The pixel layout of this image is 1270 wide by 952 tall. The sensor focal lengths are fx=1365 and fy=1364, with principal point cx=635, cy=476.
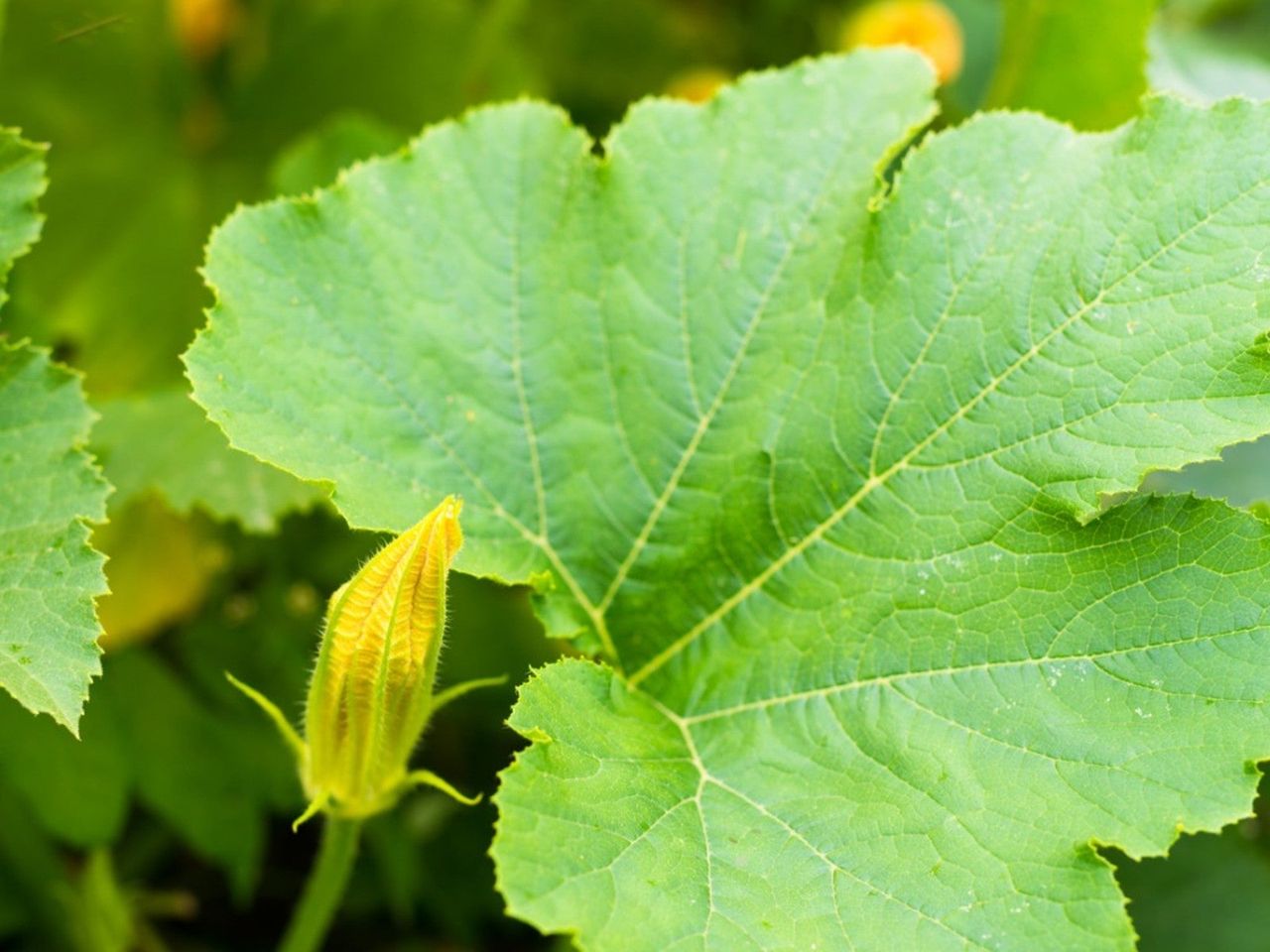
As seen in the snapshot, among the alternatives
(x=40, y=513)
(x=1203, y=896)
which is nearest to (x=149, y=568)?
(x=40, y=513)

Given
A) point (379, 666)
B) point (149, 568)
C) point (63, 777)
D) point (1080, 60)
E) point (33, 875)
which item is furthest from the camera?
point (1080, 60)

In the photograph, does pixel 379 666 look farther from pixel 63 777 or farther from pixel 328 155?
pixel 328 155

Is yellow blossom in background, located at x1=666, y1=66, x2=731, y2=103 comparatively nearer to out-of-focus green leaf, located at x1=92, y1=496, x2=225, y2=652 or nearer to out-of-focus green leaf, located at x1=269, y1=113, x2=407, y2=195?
out-of-focus green leaf, located at x1=269, y1=113, x2=407, y2=195

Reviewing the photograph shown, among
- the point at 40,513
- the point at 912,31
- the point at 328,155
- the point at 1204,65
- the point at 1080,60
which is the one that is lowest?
the point at 40,513

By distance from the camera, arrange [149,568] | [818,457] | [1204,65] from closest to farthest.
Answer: [818,457]
[149,568]
[1204,65]

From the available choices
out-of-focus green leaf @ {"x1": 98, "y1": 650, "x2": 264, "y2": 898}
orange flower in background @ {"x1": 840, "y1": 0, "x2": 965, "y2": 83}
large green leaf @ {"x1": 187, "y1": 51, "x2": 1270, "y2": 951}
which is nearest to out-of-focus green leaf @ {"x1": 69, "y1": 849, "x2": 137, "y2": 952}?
out-of-focus green leaf @ {"x1": 98, "y1": 650, "x2": 264, "y2": 898}

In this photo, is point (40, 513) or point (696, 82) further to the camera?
point (696, 82)

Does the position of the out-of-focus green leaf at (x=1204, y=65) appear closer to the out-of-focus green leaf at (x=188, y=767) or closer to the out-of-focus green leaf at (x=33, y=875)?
the out-of-focus green leaf at (x=188, y=767)
